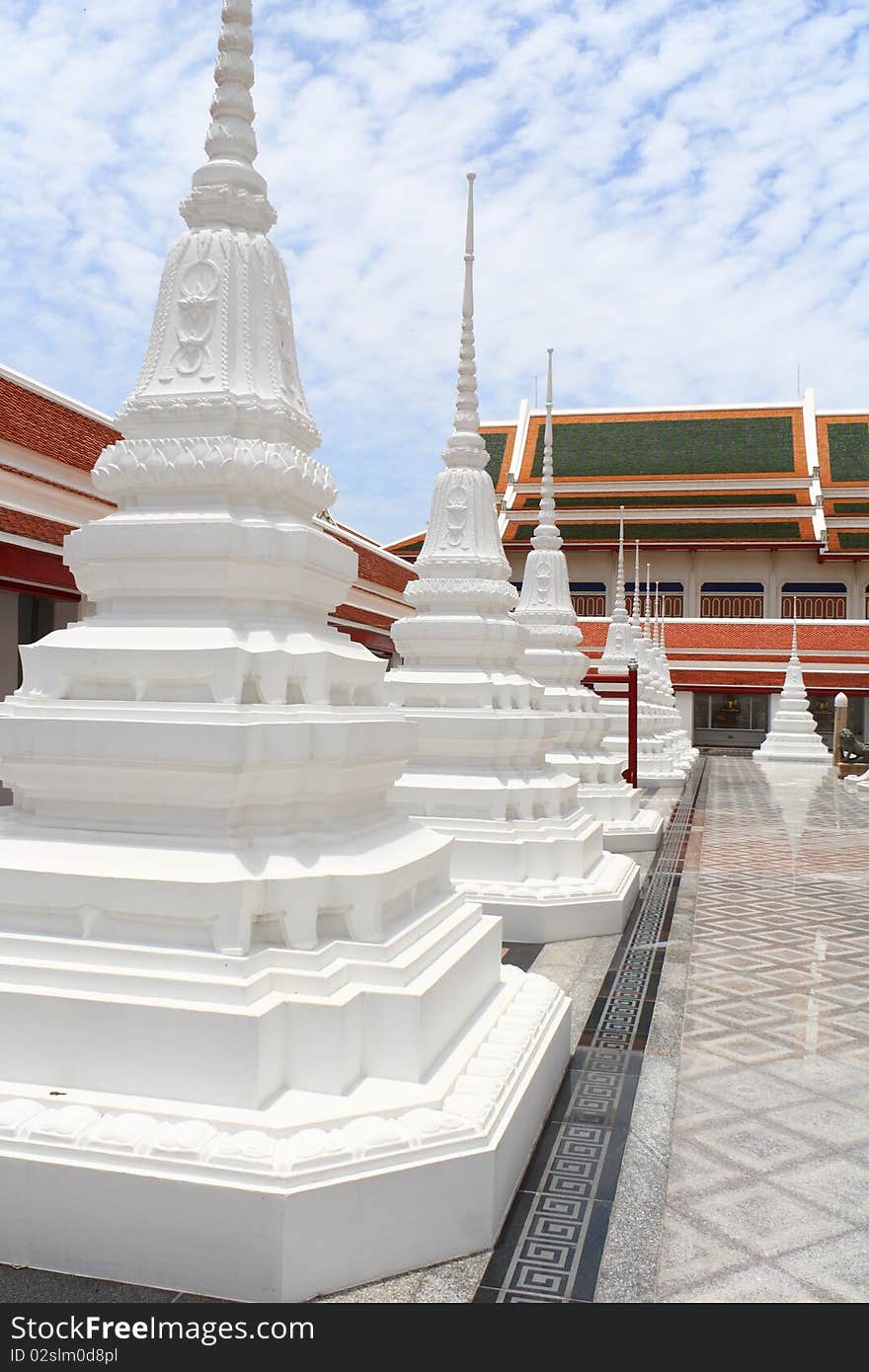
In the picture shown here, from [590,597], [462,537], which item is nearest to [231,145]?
[462,537]

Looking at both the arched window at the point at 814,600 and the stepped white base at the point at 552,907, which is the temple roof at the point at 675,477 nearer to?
the arched window at the point at 814,600

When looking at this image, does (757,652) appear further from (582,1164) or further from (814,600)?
(582,1164)

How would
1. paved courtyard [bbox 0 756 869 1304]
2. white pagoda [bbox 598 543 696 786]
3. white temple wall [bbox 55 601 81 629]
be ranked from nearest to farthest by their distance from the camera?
paved courtyard [bbox 0 756 869 1304], white temple wall [bbox 55 601 81 629], white pagoda [bbox 598 543 696 786]

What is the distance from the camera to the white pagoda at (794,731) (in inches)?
1069

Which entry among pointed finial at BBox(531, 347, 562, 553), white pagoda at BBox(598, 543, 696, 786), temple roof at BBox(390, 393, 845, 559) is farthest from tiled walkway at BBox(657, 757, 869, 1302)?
temple roof at BBox(390, 393, 845, 559)

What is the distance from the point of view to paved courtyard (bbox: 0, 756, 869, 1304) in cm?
292

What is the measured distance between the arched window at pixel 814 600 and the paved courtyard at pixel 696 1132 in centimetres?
2784

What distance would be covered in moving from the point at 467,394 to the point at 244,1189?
5690 mm

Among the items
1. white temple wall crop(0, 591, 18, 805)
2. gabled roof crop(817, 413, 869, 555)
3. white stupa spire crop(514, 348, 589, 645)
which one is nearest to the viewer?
white stupa spire crop(514, 348, 589, 645)

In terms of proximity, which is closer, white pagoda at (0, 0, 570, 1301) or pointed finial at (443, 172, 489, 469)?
white pagoda at (0, 0, 570, 1301)

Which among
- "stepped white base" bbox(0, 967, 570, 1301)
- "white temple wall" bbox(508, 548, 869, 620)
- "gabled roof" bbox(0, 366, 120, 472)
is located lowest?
"stepped white base" bbox(0, 967, 570, 1301)

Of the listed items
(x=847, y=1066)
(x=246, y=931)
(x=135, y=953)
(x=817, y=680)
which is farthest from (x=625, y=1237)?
(x=817, y=680)

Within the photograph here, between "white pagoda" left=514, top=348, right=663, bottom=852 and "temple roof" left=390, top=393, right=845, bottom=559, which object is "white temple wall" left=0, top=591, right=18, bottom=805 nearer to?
"white pagoda" left=514, top=348, right=663, bottom=852

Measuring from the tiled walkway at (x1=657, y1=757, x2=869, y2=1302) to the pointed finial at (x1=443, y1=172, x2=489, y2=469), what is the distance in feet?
12.0
